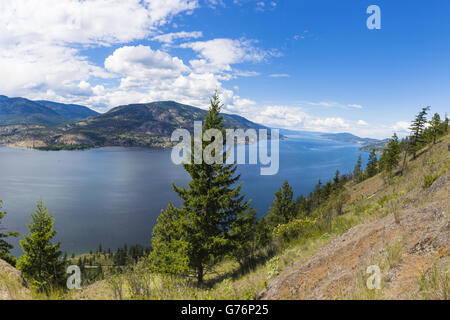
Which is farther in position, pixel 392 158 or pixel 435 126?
pixel 435 126

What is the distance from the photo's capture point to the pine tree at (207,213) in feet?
44.6

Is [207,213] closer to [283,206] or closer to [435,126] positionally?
[283,206]

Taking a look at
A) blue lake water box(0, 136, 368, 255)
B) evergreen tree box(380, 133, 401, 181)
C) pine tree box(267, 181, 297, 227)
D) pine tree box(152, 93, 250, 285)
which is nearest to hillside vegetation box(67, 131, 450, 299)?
pine tree box(152, 93, 250, 285)

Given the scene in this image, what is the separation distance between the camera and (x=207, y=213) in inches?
556

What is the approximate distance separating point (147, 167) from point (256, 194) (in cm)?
10981

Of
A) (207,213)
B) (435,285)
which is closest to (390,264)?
(435,285)

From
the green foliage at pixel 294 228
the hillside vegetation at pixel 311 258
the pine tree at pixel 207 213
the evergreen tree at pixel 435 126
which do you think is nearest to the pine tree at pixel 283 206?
the green foliage at pixel 294 228

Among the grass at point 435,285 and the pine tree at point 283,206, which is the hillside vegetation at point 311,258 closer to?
the grass at point 435,285
